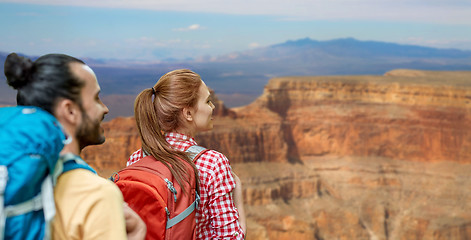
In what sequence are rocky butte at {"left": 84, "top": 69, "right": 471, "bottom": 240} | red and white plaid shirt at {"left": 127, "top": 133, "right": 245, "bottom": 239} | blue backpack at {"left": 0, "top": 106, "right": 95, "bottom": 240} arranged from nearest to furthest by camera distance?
blue backpack at {"left": 0, "top": 106, "right": 95, "bottom": 240}, red and white plaid shirt at {"left": 127, "top": 133, "right": 245, "bottom": 239}, rocky butte at {"left": 84, "top": 69, "right": 471, "bottom": 240}

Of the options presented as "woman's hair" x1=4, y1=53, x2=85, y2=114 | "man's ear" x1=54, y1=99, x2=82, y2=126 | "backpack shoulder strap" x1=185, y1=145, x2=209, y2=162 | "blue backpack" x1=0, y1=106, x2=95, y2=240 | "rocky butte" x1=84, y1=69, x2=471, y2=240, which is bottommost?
"rocky butte" x1=84, y1=69, x2=471, y2=240

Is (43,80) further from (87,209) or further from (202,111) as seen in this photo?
(202,111)

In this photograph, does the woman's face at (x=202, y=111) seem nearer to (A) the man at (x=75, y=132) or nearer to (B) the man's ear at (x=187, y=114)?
(B) the man's ear at (x=187, y=114)

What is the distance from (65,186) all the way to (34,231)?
0.58ft

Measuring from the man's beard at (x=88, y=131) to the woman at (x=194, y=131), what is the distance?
0.81 m

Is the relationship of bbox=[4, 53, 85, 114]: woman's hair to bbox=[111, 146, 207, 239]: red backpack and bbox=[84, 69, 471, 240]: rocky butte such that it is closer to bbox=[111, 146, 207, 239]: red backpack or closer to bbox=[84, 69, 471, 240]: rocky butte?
bbox=[111, 146, 207, 239]: red backpack

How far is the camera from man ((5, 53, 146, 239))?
1.87 metres

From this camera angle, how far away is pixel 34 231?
6.06ft

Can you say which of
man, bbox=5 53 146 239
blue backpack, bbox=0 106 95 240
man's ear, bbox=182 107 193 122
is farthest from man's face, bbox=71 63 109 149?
man's ear, bbox=182 107 193 122

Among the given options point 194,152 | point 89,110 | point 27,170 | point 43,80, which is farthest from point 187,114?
point 27,170

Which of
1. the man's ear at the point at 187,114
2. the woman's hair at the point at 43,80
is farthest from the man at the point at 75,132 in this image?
the man's ear at the point at 187,114

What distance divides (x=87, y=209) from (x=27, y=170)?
9.4 inches

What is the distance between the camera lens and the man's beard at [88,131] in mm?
2047

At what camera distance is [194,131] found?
3080 mm
